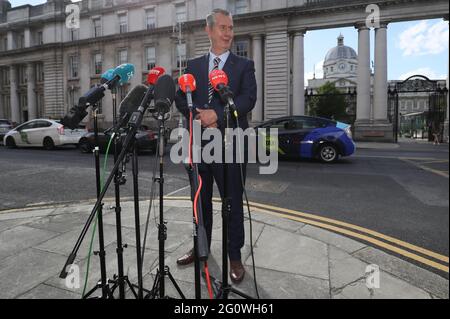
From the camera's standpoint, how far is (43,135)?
50.0 ft

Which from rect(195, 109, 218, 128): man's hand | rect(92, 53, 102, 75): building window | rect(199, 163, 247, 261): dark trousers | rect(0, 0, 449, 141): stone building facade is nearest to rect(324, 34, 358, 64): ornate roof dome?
rect(0, 0, 449, 141): stone building facade

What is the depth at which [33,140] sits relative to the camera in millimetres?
15555

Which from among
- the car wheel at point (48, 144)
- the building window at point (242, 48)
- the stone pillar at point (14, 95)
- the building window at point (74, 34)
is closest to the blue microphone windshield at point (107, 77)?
the car wheel at point (48, 144)

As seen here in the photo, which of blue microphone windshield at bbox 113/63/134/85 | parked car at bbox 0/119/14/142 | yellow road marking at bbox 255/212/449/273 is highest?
parked car at bbox 0/119/14/142

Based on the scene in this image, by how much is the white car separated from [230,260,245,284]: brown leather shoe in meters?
14.2

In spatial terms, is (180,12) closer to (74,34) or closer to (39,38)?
(74,34)

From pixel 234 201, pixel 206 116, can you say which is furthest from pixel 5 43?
pixel 206 116

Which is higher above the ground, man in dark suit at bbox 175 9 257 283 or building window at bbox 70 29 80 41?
building window at bbox 70 29 80 41

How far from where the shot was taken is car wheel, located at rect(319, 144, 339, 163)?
10.3 m

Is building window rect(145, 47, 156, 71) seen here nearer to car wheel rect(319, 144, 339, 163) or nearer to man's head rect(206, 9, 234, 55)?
car wheel rect(319, 144, 339, 163)

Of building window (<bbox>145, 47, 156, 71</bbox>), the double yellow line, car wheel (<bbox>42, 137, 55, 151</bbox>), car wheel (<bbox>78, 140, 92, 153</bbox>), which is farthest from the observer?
building window (<bbox>145, 47, 156, 71</bbox>)

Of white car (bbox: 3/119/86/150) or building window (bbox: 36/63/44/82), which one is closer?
white car (bbox: 3/119/86/150)
